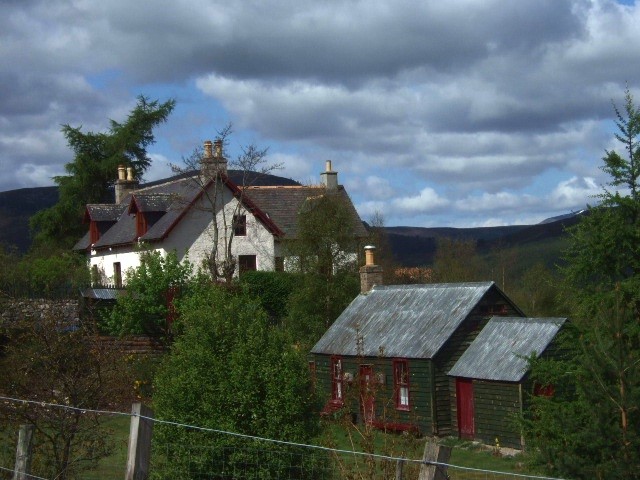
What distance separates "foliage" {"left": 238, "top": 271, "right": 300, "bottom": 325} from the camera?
143 feet

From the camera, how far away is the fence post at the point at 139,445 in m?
8.94

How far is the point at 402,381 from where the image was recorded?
3075 cm

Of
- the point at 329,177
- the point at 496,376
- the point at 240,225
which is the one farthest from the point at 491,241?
the point at 496,376

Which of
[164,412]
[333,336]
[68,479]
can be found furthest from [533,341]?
[68,479]

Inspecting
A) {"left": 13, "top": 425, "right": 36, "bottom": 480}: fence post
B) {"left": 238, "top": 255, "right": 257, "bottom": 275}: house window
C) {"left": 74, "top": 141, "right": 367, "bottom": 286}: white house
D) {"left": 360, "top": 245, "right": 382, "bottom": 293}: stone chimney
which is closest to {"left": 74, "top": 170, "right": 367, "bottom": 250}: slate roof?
{"left": 74, "top": 141, "right": 367, "bottom": 286}: white house

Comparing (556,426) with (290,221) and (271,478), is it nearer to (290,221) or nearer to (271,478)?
(271,478)

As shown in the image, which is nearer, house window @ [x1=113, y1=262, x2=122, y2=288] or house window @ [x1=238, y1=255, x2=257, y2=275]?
house window @ [x1=238, y1=255, x2=257, y2=275]

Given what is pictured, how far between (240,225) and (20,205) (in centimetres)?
8135

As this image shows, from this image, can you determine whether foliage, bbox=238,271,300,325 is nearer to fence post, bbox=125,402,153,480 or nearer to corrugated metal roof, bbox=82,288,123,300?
corrugated metal roof, bbox=82,288,123,300

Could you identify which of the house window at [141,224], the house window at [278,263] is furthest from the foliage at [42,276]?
the house window at [278,263]

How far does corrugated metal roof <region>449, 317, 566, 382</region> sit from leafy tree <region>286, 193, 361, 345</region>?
364 inches

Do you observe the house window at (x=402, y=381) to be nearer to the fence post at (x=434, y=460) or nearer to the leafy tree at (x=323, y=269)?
the leafy tree at (x=323, y=269)

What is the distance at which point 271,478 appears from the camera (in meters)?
12.8

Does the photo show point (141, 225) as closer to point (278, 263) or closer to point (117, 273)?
point (117, 273)
